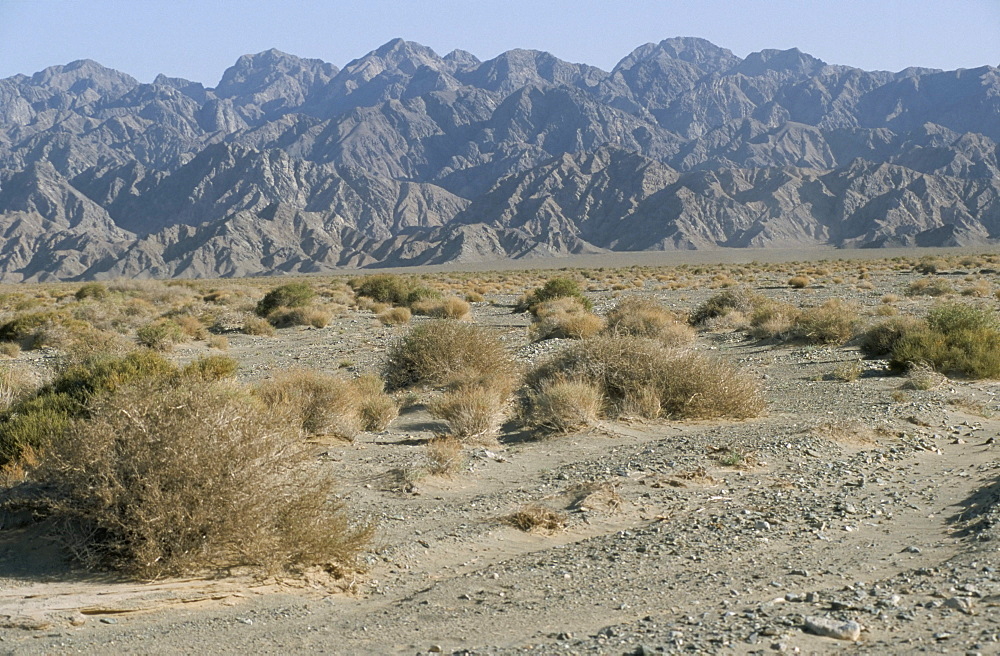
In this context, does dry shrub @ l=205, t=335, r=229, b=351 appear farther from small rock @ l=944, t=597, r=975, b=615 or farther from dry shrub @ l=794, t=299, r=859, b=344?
small rock @ l=944, t=597, r=975, b=615

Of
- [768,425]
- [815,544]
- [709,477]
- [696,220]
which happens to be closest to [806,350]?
[768,425]

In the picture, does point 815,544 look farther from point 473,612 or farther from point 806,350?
point 806,350

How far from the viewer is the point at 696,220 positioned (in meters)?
170

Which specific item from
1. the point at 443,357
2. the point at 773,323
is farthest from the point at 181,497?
the point at 773,323

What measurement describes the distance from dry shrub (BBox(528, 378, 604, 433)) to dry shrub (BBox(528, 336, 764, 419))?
503 millimetres

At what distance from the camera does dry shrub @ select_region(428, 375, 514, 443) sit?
1160cm

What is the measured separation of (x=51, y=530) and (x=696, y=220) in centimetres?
16933

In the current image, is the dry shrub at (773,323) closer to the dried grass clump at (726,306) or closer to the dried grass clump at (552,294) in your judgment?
the dried grass clump at (726,306)

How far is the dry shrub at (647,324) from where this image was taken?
18984 millimetres

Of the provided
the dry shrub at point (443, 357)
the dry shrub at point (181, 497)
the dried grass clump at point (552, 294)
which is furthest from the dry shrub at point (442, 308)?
the dry shrub at point (181, 497)

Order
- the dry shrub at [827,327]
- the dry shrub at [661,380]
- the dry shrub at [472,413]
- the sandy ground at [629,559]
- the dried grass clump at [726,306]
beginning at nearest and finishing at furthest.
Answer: the sandy ground at [629,559], the dry shrub at [472,413], the dry shrub at [661,380], the dry shrub at [827,327], the dried grass clump at [726,306]

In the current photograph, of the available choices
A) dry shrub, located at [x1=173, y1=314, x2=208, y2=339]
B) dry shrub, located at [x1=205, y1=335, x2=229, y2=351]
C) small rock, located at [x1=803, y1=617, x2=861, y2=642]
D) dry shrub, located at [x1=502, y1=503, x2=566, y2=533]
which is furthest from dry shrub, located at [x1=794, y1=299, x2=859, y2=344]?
dry shrub, located at [x1=173, y1=314, x2=208, y2=339]

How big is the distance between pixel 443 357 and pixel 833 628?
10.5 metres

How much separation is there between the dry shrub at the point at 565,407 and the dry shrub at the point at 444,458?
1603 mm
